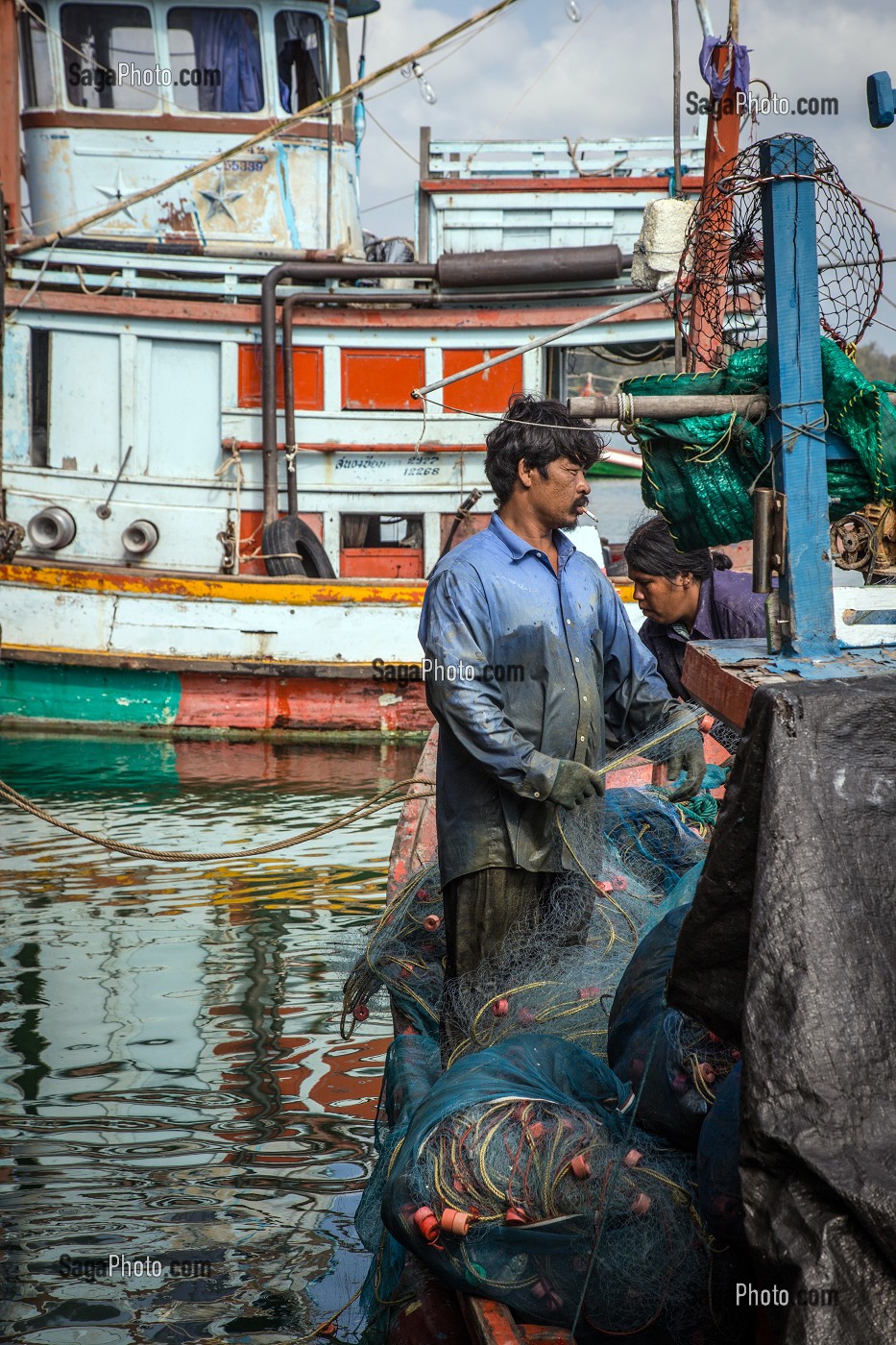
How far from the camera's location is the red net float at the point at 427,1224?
2.63 m

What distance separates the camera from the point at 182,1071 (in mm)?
5445

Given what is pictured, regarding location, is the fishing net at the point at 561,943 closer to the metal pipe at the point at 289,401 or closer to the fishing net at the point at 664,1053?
the fishing net at the point at 664,1053

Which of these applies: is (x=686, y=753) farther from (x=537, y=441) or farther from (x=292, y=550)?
(x=292, y=550)

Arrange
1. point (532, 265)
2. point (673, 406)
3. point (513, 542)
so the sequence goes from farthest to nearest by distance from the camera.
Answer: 1. point (532, 265)
2. point (513, 542)
3. point (673, 406)

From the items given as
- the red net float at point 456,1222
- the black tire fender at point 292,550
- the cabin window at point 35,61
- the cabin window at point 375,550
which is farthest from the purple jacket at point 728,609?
the cabin window at point 35,61

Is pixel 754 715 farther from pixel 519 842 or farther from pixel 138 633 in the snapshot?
pixel 138 633

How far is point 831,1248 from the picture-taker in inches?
71.0

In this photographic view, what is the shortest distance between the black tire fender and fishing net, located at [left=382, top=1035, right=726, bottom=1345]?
9.90 m

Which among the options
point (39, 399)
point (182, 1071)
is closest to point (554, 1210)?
point (182, 1071)

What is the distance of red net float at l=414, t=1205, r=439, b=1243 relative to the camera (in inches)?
104

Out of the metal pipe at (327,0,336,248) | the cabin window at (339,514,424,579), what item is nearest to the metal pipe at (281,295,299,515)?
the cabin window at (339,514,424,579)

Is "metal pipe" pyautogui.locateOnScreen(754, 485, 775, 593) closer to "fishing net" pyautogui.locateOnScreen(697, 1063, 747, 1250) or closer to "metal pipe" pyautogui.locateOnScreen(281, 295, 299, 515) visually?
"fishing net" pyautogui.locateOnScreen(697, 1063, 747, 1250)

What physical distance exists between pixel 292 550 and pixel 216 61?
497 cm

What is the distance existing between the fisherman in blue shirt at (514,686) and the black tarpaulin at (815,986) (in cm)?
147
